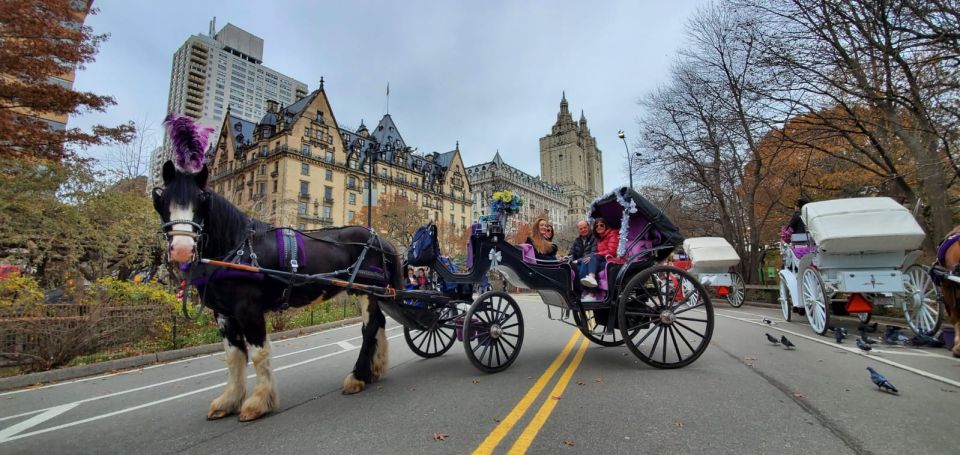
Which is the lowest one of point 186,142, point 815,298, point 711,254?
point 815,298

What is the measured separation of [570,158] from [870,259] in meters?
131

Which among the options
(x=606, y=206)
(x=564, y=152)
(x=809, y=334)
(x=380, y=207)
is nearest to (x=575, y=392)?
(x=606, y=206)

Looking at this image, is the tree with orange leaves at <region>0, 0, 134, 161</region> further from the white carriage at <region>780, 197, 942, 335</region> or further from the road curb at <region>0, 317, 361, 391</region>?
the white carriage at <region>780, 197, 942, 335</region>

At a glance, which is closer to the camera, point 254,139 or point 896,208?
point 896,208

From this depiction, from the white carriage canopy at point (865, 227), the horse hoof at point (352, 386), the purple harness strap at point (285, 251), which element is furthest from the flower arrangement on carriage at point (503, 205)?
the white carriage canopy at point (865, 227)

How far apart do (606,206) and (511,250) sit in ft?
5.25

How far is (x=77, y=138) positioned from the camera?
1078 centimetres

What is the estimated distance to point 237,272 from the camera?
3.68 metres

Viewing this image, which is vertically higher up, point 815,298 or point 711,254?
point 711,254

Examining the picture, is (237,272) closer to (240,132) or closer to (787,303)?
(787,303)

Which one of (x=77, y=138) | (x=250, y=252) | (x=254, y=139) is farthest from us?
(x=254, y=139)

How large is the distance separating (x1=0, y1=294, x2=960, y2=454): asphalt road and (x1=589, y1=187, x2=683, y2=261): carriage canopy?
1.60 meters

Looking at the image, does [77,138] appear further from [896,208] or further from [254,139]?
[254,139]

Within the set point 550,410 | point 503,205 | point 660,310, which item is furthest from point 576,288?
point 550,410
